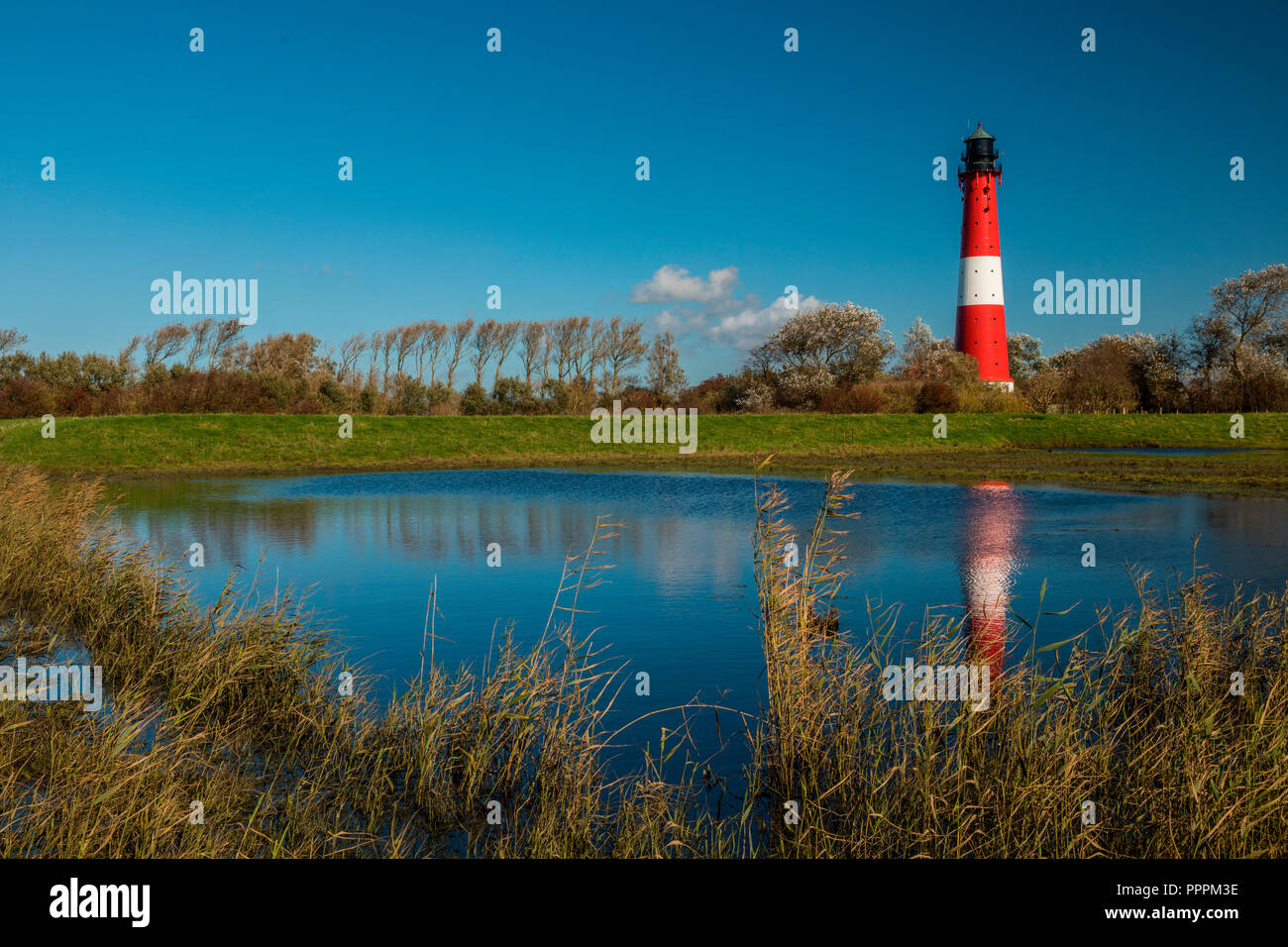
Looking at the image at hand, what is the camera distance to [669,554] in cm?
1659

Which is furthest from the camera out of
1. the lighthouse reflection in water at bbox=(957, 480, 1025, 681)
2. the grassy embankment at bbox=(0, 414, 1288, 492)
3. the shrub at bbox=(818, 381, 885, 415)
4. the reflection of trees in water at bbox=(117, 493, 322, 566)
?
the shrub at bbox=(818, 381, 885, 415)

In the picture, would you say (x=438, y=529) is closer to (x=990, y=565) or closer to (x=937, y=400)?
(x=990, y=565)

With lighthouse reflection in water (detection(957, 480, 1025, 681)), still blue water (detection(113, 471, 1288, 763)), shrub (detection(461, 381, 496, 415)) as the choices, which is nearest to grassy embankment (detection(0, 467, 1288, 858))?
lighthouse reflection in water (detection(957, 480, 1025, 681))

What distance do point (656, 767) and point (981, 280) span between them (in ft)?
178

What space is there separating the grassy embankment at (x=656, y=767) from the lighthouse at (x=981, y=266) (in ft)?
167

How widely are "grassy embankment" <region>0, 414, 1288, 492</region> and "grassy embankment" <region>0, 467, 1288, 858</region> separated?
27239 millimetres

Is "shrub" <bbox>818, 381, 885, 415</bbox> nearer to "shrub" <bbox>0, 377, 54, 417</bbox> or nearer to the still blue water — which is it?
the still blue water

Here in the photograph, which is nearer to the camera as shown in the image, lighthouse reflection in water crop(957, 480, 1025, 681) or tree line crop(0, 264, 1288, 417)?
lighthouse reflection in water crop(957, 480, 1025, 681)

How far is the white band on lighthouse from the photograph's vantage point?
55094mm

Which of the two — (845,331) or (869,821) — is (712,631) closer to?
(869,821)

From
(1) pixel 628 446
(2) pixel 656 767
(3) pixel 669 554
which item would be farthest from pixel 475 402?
(2) pixel 656 767
